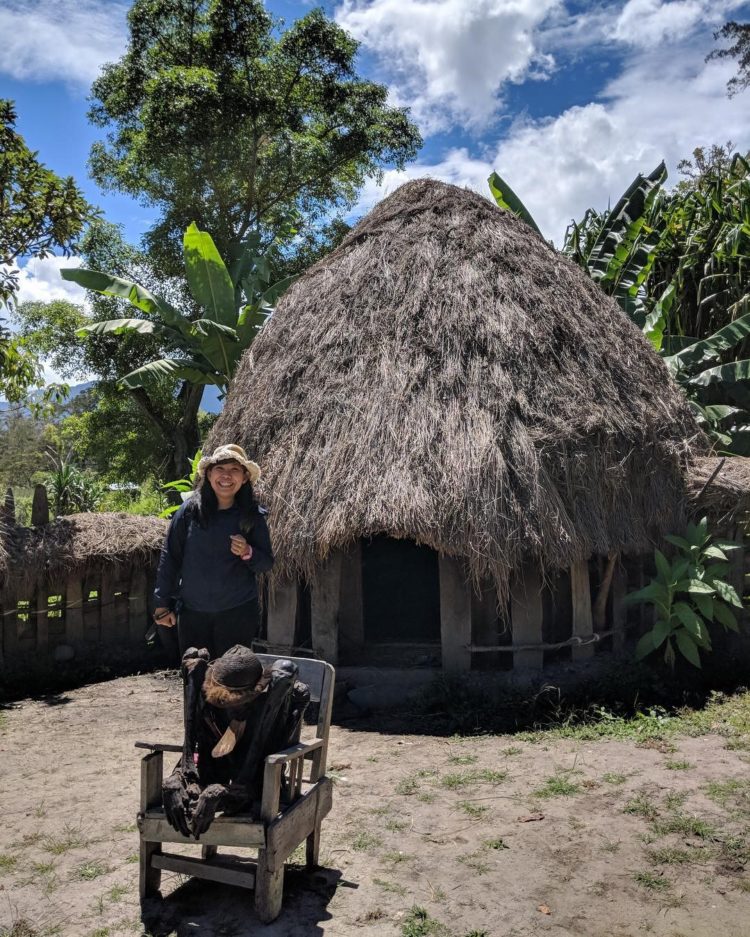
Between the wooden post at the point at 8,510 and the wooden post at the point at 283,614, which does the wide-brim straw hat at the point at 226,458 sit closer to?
the wooden post at the point at 283,614

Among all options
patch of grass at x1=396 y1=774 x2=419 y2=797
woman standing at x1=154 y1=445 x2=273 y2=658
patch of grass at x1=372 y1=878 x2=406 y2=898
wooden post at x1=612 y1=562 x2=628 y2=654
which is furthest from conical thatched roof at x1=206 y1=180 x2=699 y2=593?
patch of grass at x1=372 y1=878 x2=406 y2=898

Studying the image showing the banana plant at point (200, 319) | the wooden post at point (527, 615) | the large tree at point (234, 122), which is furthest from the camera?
the large tree at point (234, 122)

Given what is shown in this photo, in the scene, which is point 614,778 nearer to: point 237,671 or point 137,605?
point 237,671

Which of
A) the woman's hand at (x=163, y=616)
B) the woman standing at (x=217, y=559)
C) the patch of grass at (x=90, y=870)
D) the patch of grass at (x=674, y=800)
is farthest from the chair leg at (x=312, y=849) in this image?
the patch of grass at (x=674, y=800)

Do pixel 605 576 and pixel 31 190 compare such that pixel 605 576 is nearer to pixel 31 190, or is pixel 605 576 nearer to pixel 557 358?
pixel 557 358

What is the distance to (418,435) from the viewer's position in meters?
6.52

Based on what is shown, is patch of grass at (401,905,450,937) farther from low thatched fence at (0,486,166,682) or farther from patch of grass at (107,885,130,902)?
low thatched fence at (0,486,166,682)

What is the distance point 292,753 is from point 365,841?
1044 mm

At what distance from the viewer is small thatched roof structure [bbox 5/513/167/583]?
7.34 meters

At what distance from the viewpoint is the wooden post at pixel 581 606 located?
683 centimetres

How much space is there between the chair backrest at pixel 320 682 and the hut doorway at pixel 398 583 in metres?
4.67

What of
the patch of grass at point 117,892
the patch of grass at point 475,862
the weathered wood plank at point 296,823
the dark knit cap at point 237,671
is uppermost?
the dark knit cap at point 237,671

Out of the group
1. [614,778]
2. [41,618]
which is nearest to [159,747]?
[614,778]

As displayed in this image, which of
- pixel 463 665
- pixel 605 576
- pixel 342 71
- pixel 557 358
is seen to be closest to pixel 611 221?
pixel 557 358
